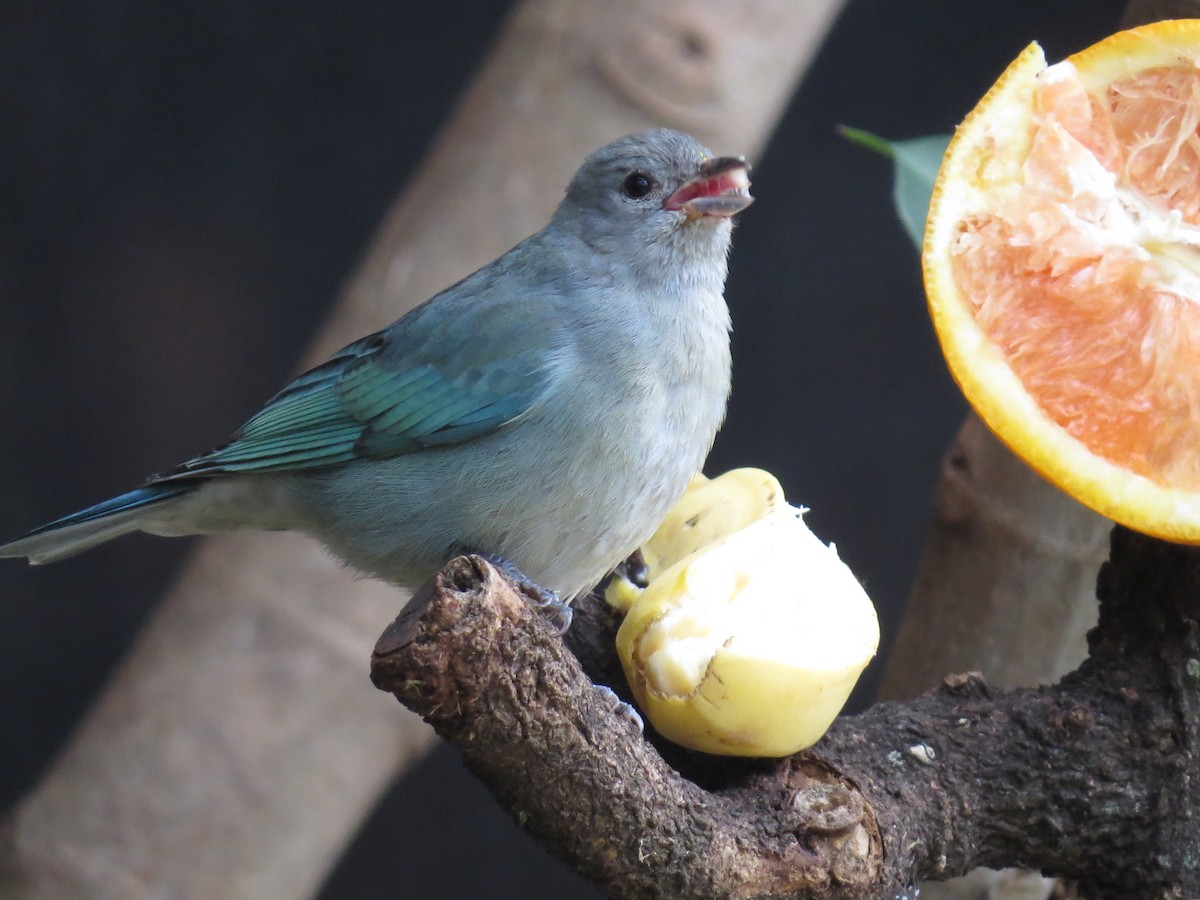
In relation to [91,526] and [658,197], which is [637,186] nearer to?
[658,197]

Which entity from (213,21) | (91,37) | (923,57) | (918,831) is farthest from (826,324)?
(918,831)

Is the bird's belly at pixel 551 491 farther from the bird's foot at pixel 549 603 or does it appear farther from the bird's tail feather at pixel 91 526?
the bird's tail feather at pixel 91 526

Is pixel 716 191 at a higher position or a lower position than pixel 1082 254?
lower

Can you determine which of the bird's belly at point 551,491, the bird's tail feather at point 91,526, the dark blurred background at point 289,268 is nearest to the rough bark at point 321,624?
the bird's tail feather at point 91,526

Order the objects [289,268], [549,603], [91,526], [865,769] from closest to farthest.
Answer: [865,769]
[549,603]
[91,526]
[289,268]

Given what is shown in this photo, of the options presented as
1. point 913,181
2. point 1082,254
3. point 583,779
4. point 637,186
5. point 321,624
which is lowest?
point 321,624

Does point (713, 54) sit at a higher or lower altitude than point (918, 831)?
higher

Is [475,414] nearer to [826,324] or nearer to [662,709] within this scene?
[662,709]

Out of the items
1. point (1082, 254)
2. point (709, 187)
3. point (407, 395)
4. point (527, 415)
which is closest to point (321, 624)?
point (407, 395)
